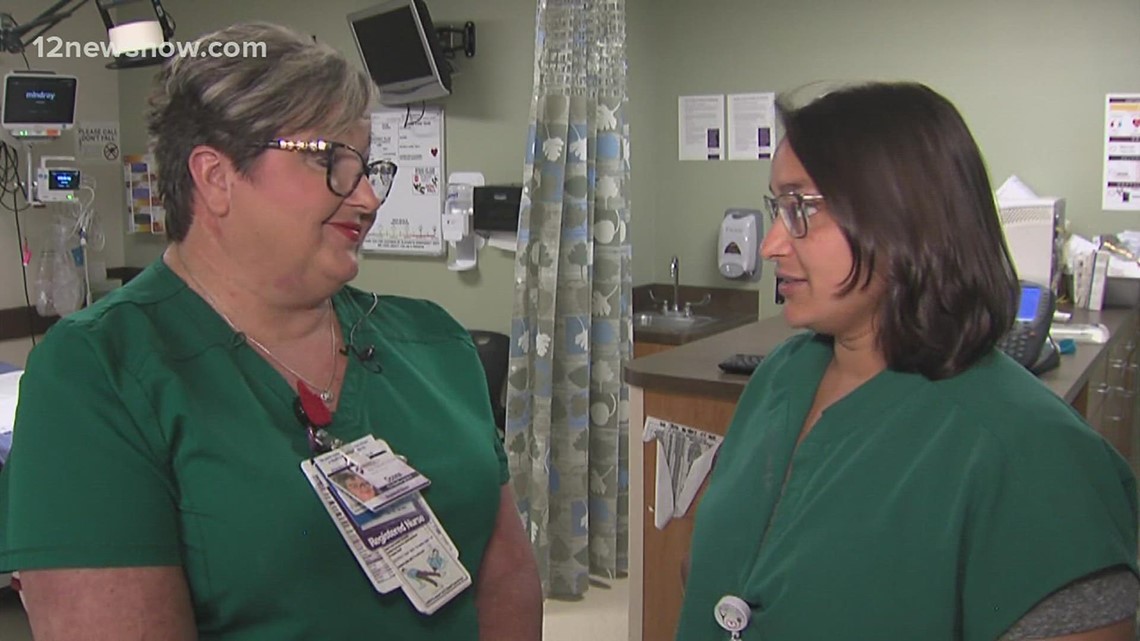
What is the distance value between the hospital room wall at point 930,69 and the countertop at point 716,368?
4.79 feet

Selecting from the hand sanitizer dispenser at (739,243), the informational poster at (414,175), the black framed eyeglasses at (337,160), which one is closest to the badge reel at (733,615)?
the black framed eyeglasses at (337,160)

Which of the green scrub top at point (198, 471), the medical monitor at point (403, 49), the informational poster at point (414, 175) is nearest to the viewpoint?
the green scrub top at point (198, 471)

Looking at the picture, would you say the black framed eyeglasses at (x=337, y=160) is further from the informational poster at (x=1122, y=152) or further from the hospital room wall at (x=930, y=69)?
the informational poster at (x=1122, y=152)

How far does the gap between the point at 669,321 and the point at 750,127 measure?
93 cm

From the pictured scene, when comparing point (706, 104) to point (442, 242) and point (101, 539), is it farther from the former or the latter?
point (101, 539)

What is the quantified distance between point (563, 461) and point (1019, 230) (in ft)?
6.02

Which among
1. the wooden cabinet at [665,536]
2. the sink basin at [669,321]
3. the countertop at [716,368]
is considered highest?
the countertop at [716,368]

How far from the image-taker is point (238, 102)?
1.09 meters

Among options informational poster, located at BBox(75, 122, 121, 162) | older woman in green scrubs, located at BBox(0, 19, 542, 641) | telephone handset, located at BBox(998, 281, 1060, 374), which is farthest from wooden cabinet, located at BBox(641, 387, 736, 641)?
informational poster, located at BBox(75, 122, 121, 162)

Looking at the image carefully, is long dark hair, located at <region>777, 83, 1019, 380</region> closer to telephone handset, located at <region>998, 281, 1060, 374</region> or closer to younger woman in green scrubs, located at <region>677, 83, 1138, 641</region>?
younger woman in green scrubs, located at <region>677, 83, 1138, 641</region>

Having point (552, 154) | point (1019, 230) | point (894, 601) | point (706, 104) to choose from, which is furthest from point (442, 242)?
point (894, 601)

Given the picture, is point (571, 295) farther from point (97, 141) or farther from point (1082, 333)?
point (97, 141)

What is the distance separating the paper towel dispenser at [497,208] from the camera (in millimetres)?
3900

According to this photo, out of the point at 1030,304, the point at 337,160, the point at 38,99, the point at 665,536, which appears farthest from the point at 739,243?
the point at 337,160
